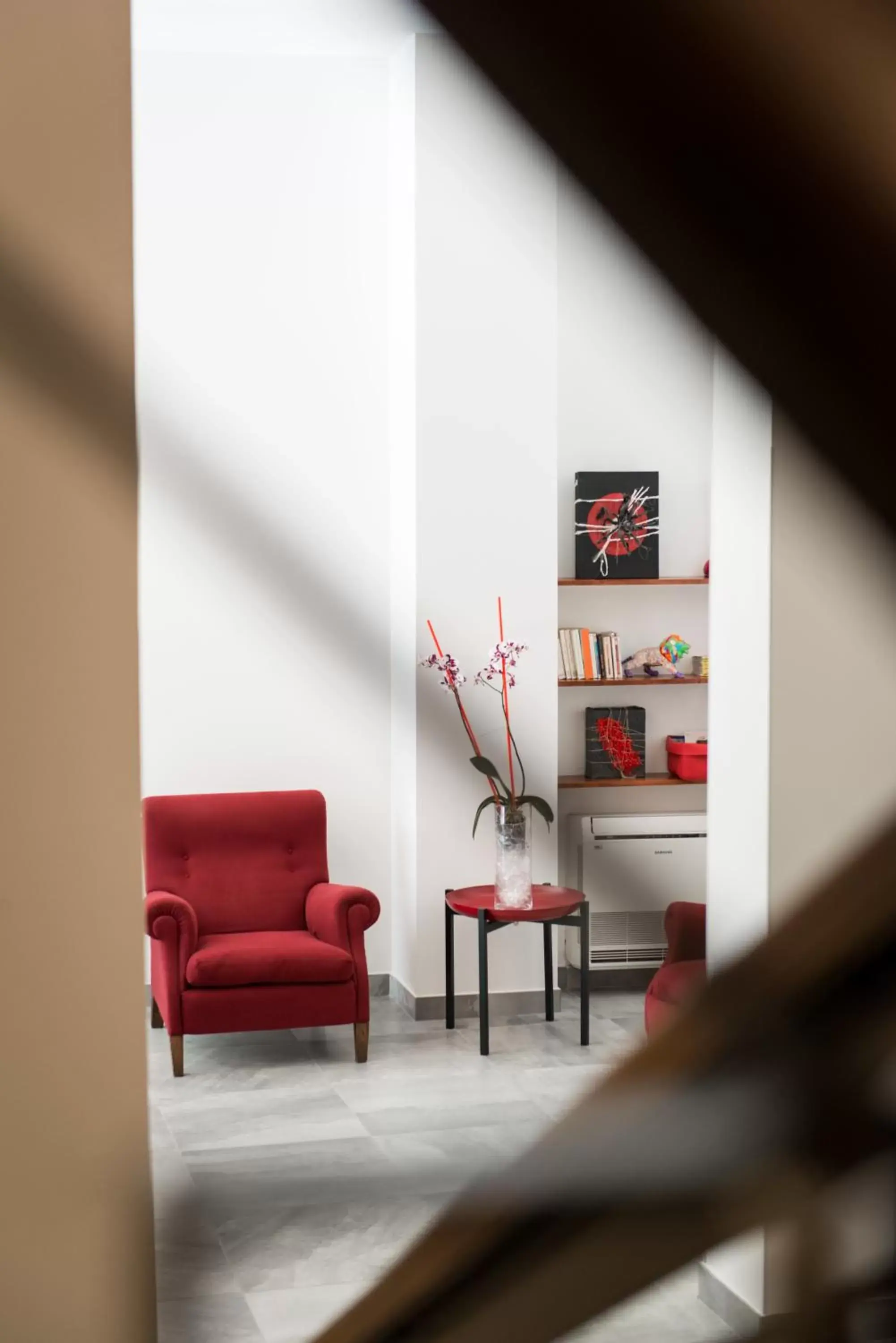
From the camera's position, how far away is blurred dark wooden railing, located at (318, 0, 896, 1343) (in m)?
0.10

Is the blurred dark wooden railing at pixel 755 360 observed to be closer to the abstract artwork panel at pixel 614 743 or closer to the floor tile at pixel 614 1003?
the floor tile at pixel 614 1003

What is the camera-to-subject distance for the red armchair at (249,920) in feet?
14.5

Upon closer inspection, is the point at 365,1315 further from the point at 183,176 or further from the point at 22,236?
the point at 183,176

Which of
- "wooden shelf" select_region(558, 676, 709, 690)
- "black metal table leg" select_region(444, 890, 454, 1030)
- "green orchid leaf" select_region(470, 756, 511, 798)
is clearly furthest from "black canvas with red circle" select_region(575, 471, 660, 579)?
"green orchid leaf" select_region(470, 756, 511, 798)

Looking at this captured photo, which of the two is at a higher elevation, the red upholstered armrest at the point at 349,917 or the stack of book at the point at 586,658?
the stack of book at the point at 586,658

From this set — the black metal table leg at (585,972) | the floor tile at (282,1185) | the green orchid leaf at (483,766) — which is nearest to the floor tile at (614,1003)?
the black metal table leg at (585,972)

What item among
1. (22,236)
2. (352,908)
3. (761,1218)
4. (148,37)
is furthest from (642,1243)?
(148,37)

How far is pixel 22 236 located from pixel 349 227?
4057 millimetres

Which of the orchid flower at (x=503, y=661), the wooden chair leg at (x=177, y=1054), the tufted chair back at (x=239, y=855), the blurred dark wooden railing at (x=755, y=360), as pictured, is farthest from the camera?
the orchid flower at (x=503, y=661)

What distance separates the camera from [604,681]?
215 inches

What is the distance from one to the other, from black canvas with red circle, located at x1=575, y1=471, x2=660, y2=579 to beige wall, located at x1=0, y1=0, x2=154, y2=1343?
4022 millimetres

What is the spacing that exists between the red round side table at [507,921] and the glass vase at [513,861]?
0.14ft

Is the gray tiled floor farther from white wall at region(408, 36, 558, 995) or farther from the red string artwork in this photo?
the red string artwork

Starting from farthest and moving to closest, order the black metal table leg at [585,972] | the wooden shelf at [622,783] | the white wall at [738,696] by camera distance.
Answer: the wooden shelf at [622,783], the black metal table leg at [585,972], the white wall at [738,696]
